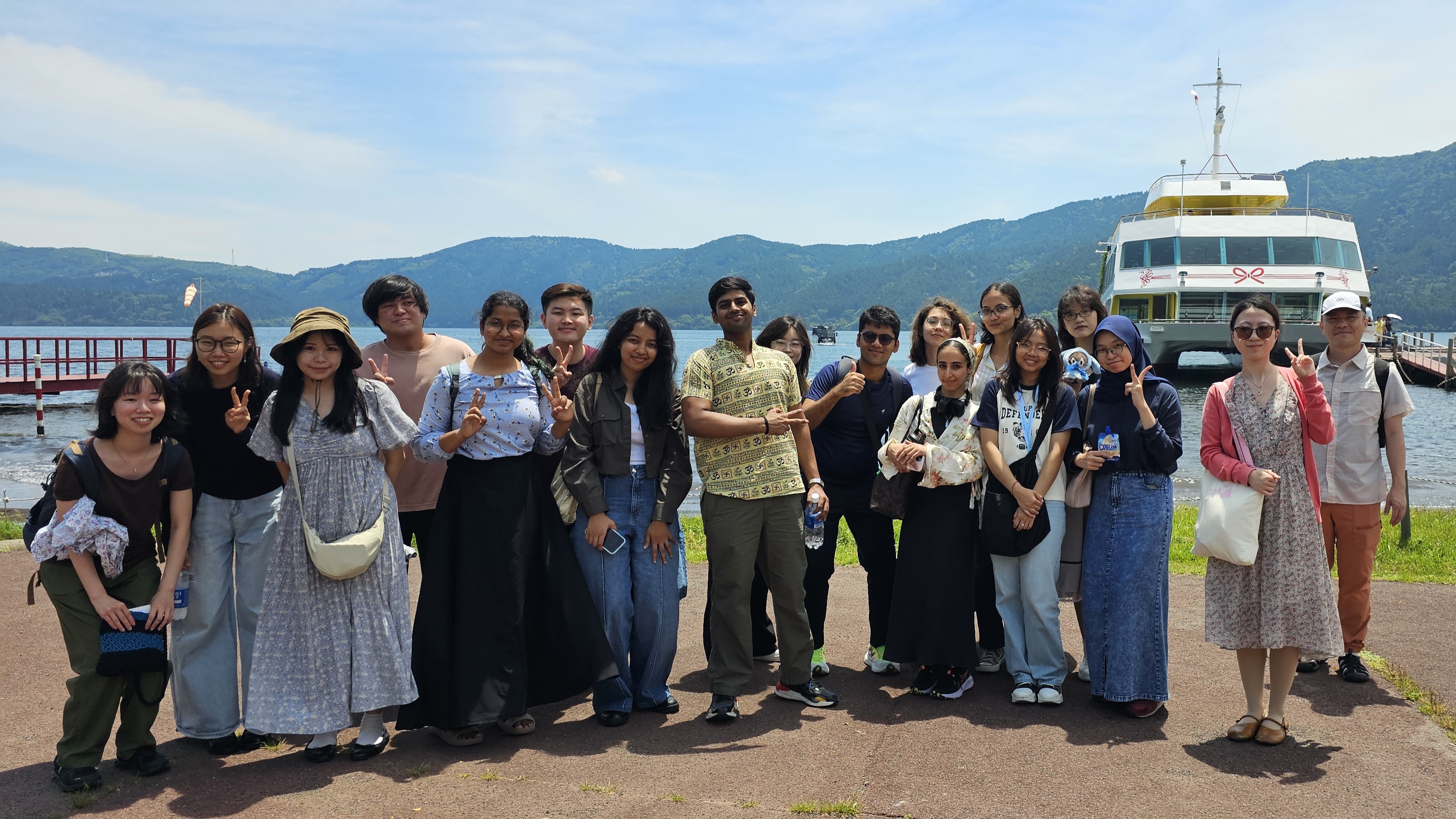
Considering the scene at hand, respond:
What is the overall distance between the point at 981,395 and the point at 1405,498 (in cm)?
236

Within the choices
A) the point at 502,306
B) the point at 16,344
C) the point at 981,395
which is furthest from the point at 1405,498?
the point at 16,344

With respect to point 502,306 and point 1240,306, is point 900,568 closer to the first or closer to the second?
point 1240,306

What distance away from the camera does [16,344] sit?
93.6m

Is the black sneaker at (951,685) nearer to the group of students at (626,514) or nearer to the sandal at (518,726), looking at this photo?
the group of students at (626,514)

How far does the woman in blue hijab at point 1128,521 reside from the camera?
176 inches

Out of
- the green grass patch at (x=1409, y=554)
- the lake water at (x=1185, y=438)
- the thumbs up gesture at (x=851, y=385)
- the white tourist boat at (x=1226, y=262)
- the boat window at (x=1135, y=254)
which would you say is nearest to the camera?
the thumbs up gesture at (x=851, y=385)

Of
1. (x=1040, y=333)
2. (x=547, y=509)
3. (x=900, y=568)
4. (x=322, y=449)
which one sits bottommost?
(x=900, y=568)

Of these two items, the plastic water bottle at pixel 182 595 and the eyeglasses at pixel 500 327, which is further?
the eyeglasses at pixel 500 327

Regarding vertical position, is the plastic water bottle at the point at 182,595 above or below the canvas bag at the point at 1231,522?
below

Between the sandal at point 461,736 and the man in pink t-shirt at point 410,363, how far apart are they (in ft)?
3.50

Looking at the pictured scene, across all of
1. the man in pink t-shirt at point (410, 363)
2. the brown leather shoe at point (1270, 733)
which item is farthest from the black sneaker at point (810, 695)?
the man in pink t-shirt at point (410, 363)

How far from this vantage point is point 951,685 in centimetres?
480

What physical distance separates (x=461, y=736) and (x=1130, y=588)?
3231mm

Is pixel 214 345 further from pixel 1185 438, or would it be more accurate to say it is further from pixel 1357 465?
pixel 1185 438
